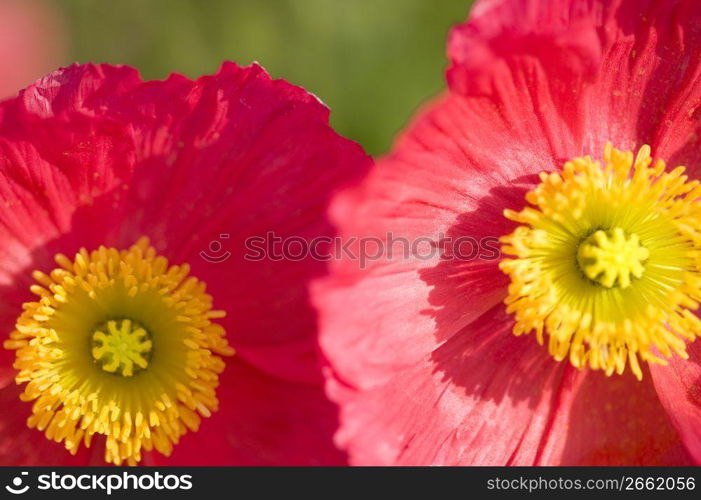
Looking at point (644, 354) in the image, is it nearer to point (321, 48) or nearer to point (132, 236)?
point (132, 236)

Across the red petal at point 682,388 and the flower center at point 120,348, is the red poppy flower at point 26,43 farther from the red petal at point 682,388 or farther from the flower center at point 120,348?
the red petal at point 682,388

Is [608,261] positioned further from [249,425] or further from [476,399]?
[249,425]

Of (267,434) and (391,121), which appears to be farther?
(391,121)

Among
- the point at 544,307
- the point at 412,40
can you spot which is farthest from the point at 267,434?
the point at 412,40

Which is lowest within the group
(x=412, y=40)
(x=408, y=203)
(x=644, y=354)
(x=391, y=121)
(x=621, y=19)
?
(x=644, y=354)

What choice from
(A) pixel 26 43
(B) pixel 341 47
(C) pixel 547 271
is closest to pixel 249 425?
(C) pixel 547 271

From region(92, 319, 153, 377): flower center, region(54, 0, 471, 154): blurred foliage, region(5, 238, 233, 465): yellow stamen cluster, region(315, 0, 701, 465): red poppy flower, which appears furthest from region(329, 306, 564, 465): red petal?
region(54, 0, 471, 154): blurred foliage

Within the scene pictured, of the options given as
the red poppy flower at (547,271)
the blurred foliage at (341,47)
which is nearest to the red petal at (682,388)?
the red poppy flower at (547,271)
